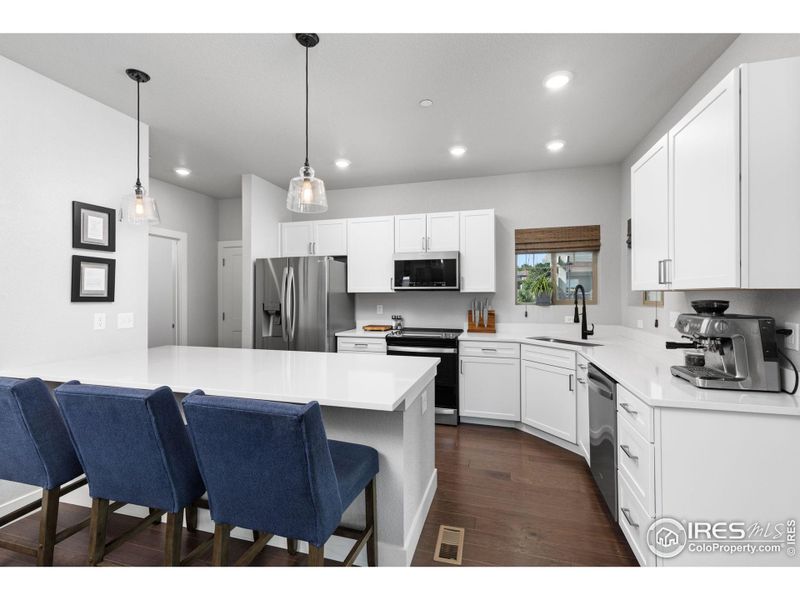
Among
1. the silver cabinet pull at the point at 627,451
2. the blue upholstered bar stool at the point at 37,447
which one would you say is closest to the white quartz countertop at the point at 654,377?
the silver cabinet pull at the point at 627,451

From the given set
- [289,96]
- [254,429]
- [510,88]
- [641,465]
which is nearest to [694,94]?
[510,88]

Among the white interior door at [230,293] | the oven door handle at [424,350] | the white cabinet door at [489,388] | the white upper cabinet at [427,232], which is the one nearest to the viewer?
the white cabinet door at [489,388]

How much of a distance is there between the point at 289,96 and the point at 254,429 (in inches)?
91.9

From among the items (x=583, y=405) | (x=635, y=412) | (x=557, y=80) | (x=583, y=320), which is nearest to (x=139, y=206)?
(x=557, y=80)

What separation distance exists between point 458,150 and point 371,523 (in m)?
3.14

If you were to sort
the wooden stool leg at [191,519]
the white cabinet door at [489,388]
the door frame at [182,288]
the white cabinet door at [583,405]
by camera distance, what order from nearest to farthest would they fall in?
the wooden stool leg at [191,519], the white cabinet door at [583,405], the white cabinet door at [489,388], the door frame at [182,288]

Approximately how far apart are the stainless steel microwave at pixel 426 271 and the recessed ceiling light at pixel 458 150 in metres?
0.98

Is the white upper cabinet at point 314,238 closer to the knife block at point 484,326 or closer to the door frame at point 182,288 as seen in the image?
the door frame at point 182,288

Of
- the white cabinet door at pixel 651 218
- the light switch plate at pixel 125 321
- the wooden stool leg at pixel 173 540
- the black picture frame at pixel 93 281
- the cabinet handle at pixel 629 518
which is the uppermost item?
the white cabinet door at pixel 651 218

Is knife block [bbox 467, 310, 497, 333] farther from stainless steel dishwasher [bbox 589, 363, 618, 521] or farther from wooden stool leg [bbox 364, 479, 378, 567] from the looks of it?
wooden stool leg [bbox 364, 479, 378, 567]

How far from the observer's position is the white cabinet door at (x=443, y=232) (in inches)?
159

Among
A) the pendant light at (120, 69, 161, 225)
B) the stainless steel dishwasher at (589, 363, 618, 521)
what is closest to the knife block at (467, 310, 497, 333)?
the stainless steel dishwasher at (589, 363, 618, 521)

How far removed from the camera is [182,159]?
3820 mm

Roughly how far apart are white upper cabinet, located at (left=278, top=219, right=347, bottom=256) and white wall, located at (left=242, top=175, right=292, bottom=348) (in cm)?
22
